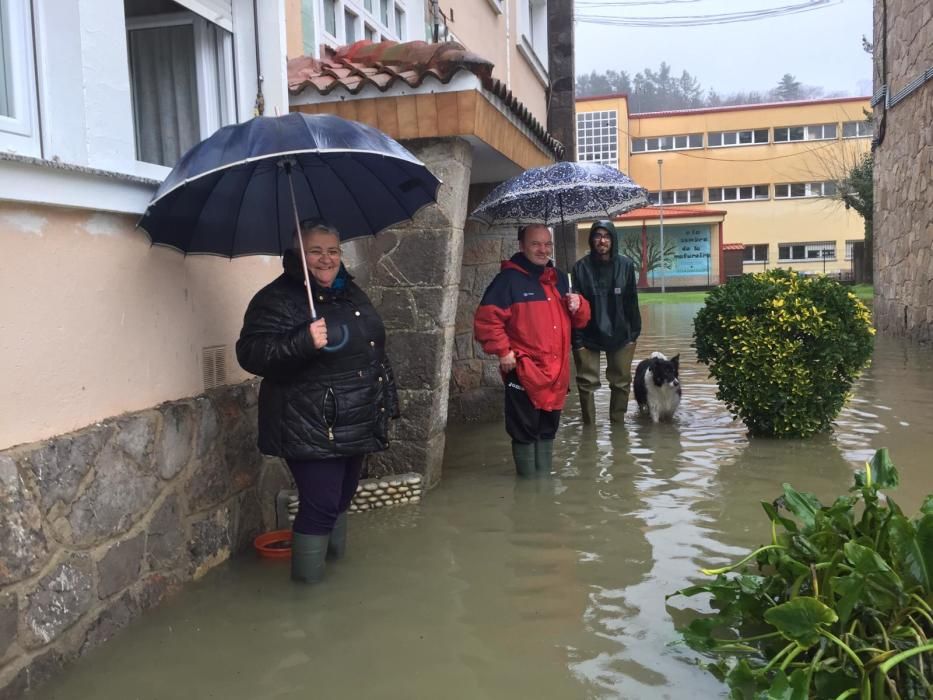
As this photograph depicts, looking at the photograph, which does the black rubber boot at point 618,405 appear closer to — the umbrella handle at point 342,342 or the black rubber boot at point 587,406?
the black rubber boot at point 587,406

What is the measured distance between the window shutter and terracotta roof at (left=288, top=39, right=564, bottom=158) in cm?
71

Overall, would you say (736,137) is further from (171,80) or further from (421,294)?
(171,80)

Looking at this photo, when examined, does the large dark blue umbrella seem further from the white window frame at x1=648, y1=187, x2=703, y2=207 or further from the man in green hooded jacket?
the white window frame at x1=648, y1=187, x2=703, y2=207

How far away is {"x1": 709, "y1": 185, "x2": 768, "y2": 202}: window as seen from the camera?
151ft

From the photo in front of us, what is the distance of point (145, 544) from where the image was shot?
11.9ft

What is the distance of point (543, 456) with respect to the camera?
19.0 feet

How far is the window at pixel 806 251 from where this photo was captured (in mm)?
44250

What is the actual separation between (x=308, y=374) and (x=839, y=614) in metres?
2.34

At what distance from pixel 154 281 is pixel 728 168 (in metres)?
46.1

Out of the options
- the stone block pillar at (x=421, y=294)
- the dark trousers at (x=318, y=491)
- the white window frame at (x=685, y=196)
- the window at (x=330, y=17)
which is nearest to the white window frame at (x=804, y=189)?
the white window frame at (x=685, y=196)

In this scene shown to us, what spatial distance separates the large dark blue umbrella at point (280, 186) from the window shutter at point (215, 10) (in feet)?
3.35

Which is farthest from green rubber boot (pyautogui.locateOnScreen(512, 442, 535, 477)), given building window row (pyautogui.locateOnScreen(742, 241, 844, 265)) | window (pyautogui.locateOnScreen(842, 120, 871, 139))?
window (pyautogui.locateOnScreen(842, 120, 871, 139))

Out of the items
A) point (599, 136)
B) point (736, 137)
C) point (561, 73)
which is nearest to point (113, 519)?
point (561, 73)

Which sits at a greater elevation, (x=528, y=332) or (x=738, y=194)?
(x=738, y=194)
